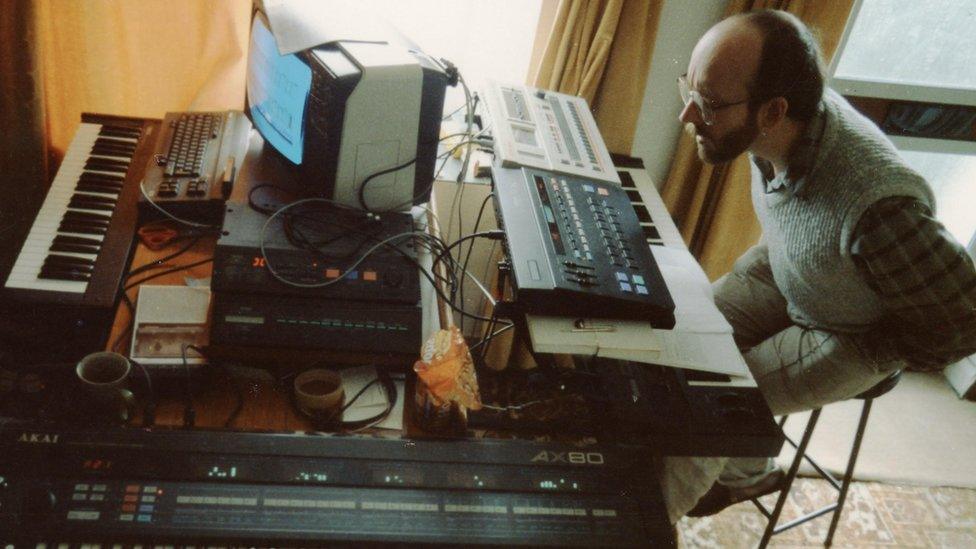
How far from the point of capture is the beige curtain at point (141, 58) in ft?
6.11

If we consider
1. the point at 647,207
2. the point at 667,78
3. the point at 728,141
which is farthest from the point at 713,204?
the point at 728,141

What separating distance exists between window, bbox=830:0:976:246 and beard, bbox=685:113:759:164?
0.96m

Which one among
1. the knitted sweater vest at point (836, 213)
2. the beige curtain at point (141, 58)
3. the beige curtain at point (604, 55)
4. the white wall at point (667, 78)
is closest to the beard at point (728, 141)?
the knitted sweater vest at point (836, 213)

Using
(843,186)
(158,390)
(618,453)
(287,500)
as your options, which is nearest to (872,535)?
(843,186)

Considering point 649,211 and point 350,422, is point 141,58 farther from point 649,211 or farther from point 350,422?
point 649,211

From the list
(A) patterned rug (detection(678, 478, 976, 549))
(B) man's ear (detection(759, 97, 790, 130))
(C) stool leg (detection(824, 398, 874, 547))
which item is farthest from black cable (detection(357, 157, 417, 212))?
(A) patterned rug (detection(678, 478, 976, 549))

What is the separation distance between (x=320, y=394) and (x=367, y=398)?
81 mm

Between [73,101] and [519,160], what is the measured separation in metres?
1.21

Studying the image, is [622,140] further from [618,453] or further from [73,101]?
[73,101]

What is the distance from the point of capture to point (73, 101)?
1956 mm

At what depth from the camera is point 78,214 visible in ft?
5.17

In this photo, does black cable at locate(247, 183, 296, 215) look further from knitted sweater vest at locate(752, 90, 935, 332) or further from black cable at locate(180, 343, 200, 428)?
knitted sweater vest at locate(752, 90, 935, 332)

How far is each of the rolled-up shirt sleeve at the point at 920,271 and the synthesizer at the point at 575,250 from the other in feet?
1.39

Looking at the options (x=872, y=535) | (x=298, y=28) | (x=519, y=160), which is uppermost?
(x=298, y=28)
